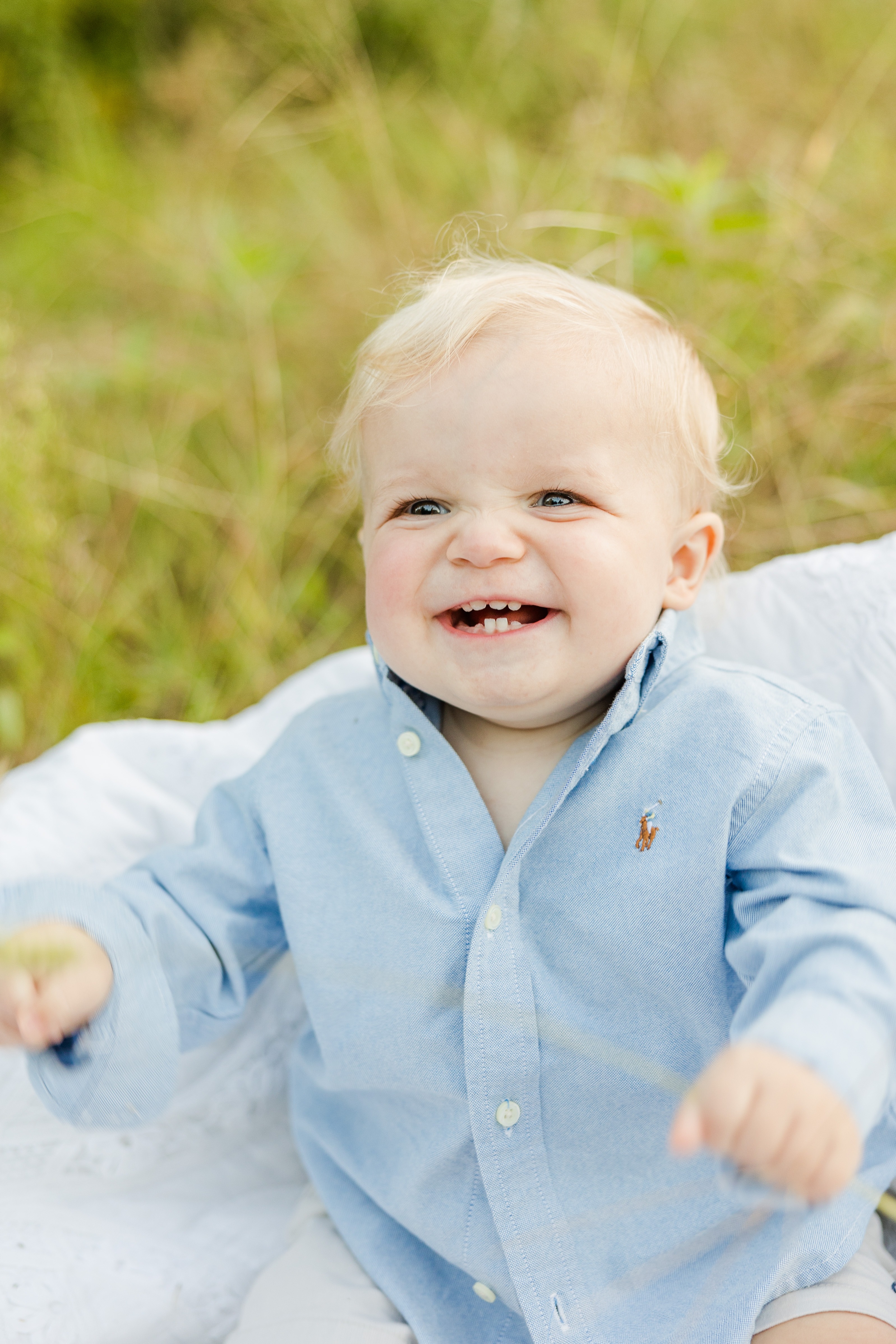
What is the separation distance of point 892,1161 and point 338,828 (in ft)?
1.99

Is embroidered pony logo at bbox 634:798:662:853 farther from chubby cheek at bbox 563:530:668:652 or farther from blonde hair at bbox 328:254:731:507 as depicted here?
blonde hair at bbox 328:254:731:507

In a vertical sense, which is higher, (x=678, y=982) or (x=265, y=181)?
(x=265, y=181)

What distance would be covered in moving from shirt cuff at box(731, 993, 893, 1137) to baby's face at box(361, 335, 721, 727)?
0.37m

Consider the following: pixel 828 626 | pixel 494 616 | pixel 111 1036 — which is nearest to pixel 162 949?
pixel 111 1036

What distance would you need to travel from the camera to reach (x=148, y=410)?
226 centimetres

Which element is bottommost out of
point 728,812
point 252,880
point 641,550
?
point 252,880

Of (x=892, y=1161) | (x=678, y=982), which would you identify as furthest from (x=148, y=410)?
(x=892, y=1161)

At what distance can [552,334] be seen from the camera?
963 mm

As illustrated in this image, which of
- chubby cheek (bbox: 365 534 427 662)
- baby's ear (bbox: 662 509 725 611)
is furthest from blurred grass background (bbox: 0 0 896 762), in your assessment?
chubby cheek (bbox: 365 534 427 662)

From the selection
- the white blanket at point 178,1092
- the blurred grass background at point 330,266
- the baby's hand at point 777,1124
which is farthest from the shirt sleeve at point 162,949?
the blurred grass background at point 330,266

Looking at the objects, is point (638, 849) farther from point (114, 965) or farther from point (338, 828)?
point (114, 965)

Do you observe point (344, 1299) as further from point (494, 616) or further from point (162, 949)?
point (494, 616)

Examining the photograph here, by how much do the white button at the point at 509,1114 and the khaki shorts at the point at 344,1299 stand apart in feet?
0.82

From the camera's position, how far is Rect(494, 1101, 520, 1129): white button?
0.92 metres
